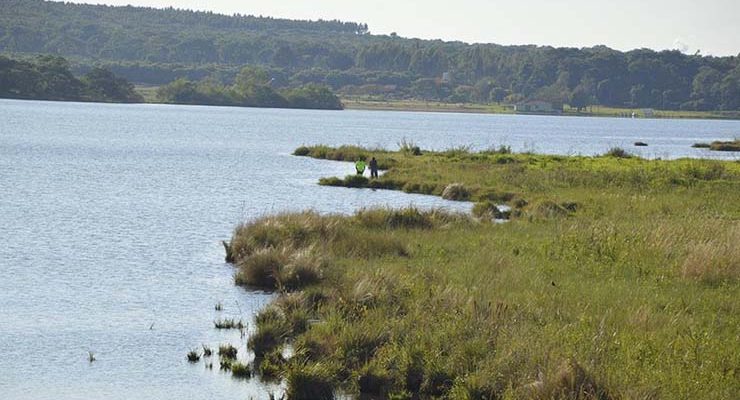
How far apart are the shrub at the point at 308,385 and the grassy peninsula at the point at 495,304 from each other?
23mm

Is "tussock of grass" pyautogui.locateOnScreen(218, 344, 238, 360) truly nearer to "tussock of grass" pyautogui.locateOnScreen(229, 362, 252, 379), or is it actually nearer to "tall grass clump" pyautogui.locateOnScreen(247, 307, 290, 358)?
"tall grass clump" pyautogui.locateOnScreen(247, 307, 290, 358)

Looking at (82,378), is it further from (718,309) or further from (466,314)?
(718,309)

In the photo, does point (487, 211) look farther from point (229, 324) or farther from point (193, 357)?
point (193, 357)

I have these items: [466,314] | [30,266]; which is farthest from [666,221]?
[30,266]

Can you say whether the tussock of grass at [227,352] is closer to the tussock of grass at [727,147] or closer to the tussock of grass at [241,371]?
the tussock of grass at [241,371]

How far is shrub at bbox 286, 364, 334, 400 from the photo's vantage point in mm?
20344

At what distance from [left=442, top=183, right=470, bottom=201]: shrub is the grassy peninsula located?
1619cm

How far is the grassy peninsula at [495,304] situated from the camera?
18.8m

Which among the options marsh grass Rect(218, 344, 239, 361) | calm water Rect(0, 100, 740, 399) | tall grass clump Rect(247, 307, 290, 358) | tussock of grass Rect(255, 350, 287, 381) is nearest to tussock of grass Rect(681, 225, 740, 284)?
tall grass clump Rect(247, 307, 290, 358)

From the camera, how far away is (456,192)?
59.5 metres

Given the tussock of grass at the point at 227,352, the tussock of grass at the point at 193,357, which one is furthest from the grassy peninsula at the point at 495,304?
the tussock of grass at the point at 193,357

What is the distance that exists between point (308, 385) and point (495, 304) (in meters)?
4.33

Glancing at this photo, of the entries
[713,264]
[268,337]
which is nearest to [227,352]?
[268,337]

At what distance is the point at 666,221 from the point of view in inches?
1481
